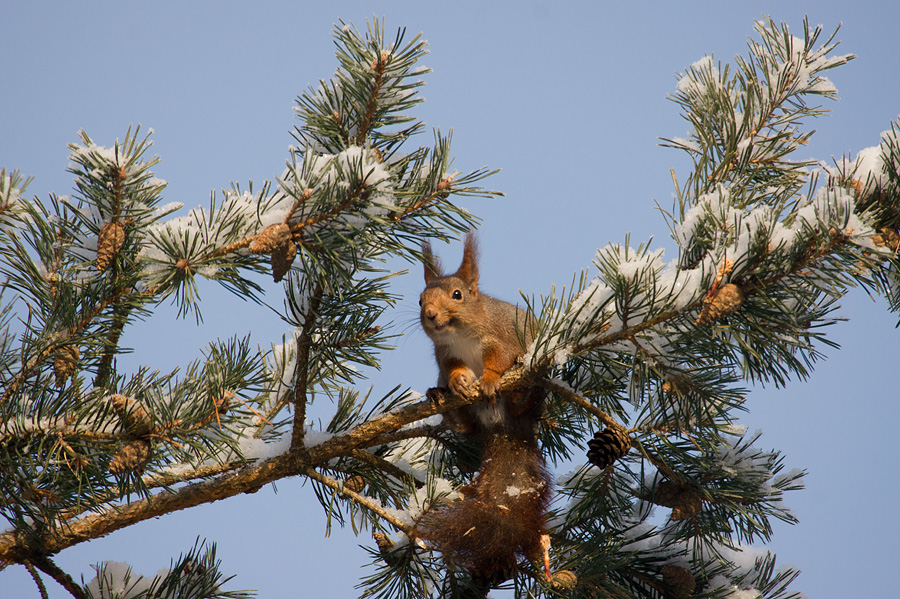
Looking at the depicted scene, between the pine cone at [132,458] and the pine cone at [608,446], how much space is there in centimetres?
97

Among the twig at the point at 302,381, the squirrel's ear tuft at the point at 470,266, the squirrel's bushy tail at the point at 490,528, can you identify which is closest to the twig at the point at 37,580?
the twig at the point at 302,381

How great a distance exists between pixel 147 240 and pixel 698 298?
105 cm

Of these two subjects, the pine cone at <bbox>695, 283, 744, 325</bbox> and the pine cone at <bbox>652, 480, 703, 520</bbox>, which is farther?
the pine cone at <bbox>652, 480, 703, 520</bbox>

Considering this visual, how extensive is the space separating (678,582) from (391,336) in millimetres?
937

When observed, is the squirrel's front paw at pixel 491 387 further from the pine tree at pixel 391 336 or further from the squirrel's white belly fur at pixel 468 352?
the squirrel's white belly fur at pixel 468 352

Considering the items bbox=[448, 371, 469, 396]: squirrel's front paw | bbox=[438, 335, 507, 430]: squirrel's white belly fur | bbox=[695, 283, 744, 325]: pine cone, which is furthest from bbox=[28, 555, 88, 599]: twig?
bbox=[695, 283, 744, 325]: pine cone

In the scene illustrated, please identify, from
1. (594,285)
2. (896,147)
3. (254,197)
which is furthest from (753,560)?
(254,197)

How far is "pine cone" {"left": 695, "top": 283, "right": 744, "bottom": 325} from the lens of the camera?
4.03ft

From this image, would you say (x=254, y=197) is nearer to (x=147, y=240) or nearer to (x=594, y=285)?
(x=147, y=240)

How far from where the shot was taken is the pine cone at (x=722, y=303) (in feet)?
4.03

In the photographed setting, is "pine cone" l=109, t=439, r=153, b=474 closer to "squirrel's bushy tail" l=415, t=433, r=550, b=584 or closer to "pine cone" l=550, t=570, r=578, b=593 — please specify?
"squirrel's bushy tail" l=415, t=433, r=550, b=584

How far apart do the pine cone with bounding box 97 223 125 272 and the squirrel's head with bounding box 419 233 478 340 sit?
1233 millimetres

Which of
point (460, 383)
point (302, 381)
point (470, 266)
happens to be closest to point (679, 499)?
point (460, 383)

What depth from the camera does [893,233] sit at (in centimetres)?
124
